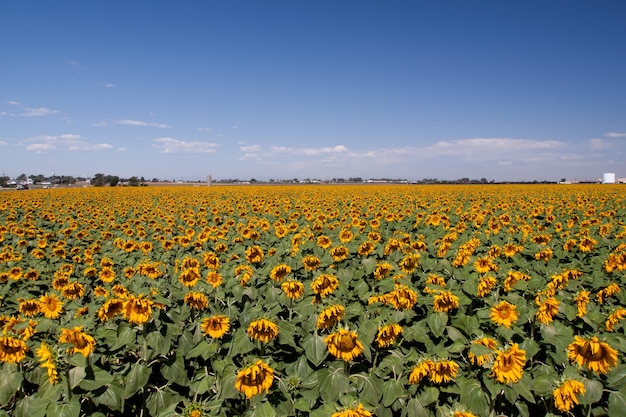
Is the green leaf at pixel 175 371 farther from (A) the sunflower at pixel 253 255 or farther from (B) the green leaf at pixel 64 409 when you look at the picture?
(A) the sunflower at pixel 253 255

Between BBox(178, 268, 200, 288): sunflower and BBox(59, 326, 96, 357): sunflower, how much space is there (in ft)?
5.57

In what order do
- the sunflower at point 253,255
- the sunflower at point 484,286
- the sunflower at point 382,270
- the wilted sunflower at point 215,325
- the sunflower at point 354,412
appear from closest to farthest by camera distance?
the sunflower at point 354,412 → the wilted sunflower at point 215,325 → the sunflower at point 484,286 → the sunflower at point 382,270 → the sunflower at point 253,255

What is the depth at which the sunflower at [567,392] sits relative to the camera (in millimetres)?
2514

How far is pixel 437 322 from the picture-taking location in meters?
3.45

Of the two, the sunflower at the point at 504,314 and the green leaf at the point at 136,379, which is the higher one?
the sunflower at the point at 504,314

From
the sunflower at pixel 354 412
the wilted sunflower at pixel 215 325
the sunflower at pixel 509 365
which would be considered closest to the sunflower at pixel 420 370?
the sunflower at pixel 509 365

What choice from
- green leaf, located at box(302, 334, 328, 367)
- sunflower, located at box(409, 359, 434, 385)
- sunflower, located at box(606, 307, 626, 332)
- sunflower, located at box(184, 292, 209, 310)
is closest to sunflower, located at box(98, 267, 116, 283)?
sunflower, located at box(184, 292, 209, 310)

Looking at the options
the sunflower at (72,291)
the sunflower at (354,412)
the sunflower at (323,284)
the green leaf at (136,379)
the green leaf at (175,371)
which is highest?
the sunflower at (323,284)

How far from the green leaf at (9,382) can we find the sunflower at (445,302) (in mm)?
3422

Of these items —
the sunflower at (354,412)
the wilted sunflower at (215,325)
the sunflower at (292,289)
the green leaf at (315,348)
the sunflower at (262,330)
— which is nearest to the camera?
the sunflower at (354,412)

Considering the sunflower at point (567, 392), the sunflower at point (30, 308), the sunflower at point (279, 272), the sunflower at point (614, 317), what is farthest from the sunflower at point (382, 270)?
the sunflower at point (30, 308)

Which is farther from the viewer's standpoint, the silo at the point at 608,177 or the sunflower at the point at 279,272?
the silo at the point at 608,177

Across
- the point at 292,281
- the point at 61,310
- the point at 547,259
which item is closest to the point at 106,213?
the point at 61,310

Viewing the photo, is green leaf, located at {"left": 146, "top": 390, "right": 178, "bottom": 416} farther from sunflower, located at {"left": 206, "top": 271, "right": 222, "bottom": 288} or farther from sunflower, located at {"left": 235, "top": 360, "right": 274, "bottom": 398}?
sunflower, located at {"left": 206, "top": 271, "right": 222, "bottom": 288}
